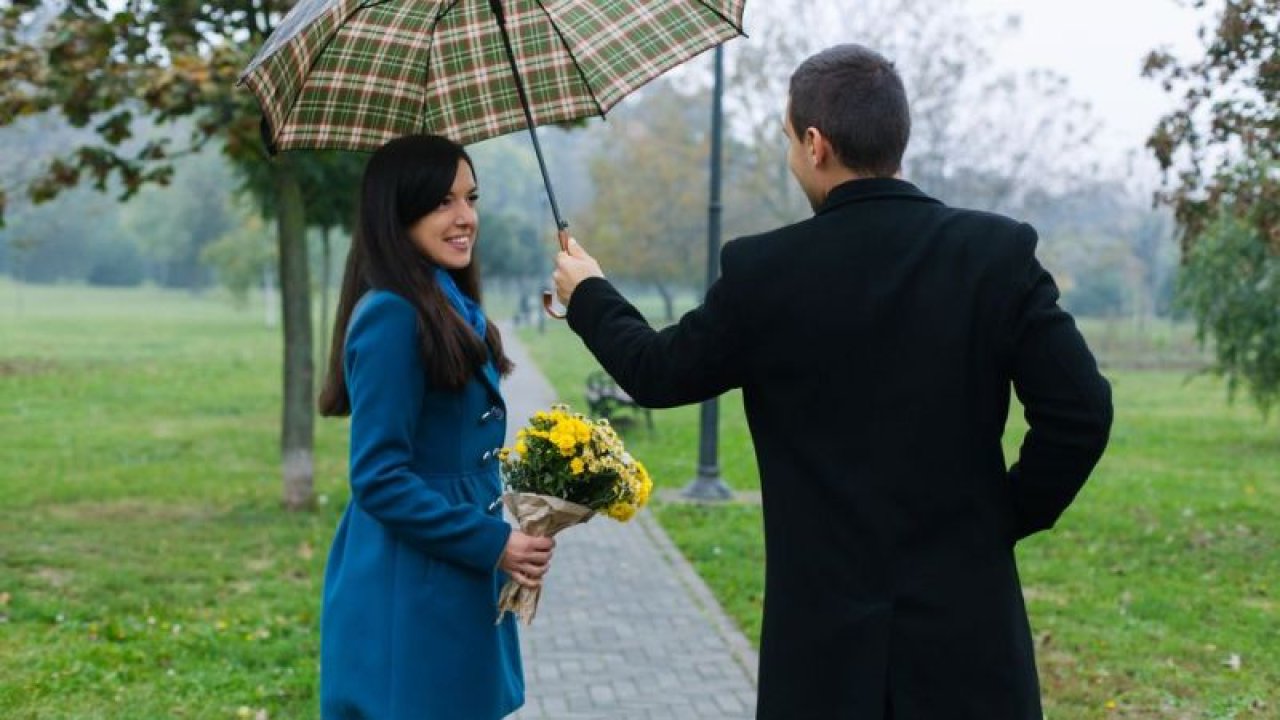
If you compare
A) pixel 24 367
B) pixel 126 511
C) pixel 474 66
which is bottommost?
pixel 24 367

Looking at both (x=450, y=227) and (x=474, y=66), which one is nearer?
(x=450, y=227)

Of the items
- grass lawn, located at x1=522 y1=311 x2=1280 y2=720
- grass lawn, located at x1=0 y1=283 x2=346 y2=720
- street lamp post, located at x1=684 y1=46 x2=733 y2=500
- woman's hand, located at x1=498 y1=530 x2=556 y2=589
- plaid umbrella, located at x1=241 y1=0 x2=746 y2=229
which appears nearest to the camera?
woman's hand, located at x1=498 y1=530 x2=556 y2=589

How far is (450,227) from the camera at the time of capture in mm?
3154

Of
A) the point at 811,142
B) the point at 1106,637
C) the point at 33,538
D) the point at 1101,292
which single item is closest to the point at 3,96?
the point at 33,538

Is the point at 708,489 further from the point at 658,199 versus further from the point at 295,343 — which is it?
the point at 658,199

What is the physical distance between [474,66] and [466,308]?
0.89 m

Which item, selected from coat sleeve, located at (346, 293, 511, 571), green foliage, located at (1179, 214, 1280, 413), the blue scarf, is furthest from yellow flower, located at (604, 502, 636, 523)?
green foliage, located at (1179, 214, 1280, 413)

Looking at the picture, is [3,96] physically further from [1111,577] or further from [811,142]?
[811,142]

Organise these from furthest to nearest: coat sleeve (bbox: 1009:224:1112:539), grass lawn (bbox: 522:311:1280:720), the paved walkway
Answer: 1. grass lawn (bbox: 522:311:1280:720)
2. the paved walkway
3. coat sleeve (bbox: 1009:224:1112:539)

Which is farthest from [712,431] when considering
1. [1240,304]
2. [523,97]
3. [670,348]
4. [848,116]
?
[848,116]

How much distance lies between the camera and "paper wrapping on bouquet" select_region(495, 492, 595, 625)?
121 inches

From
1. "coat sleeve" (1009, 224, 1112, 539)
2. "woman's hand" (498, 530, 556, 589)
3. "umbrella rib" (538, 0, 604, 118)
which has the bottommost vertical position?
"woman's hand" (498, 530, 556, 589)

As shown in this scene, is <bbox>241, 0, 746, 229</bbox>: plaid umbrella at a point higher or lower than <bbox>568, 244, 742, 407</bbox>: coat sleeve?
higher

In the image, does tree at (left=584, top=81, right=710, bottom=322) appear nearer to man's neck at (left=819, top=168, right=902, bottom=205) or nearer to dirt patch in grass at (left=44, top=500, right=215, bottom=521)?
dirt patch in grass at (left=44, top=500, right=215, bottom=521)
